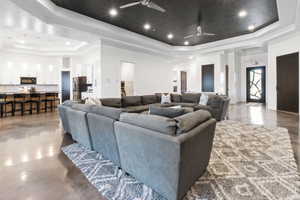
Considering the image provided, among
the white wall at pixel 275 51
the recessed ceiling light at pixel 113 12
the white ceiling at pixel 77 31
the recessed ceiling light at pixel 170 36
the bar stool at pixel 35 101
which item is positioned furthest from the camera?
the recessed ceiling light at pixel 170 36

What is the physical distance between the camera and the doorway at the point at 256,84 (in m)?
11.1

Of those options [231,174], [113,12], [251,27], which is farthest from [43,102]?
[251,27]

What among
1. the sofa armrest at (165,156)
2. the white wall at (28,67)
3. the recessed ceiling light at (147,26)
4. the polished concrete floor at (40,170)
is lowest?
the polished concrete floor at (40,170)

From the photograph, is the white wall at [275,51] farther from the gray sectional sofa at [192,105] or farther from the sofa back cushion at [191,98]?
the sofa back cushion at [191,98]

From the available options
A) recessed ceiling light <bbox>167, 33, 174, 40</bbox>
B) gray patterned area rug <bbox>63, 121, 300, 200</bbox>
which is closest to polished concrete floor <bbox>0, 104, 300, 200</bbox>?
gray patterned area rug <bbox>63, 121, 300, 200</bbox>

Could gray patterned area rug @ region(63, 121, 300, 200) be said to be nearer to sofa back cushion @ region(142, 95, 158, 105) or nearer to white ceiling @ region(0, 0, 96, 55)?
sofa back cushion @ region(142, 95, 158, 105)

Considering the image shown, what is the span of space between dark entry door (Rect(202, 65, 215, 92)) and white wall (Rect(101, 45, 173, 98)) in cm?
210

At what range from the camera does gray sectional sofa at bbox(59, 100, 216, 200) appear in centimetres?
155

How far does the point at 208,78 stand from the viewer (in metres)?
10.3

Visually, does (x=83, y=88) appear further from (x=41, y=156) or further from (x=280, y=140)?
(x=280, y=140)

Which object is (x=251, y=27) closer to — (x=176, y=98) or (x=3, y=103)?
(x=176, y=98)

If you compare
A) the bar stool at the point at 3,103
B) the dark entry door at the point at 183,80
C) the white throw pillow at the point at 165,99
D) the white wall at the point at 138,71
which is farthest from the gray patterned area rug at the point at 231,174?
the dark entry door at the point at 183,80

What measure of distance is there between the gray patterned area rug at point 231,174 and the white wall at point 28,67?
870 centimetres

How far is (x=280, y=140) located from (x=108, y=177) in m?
3.49
